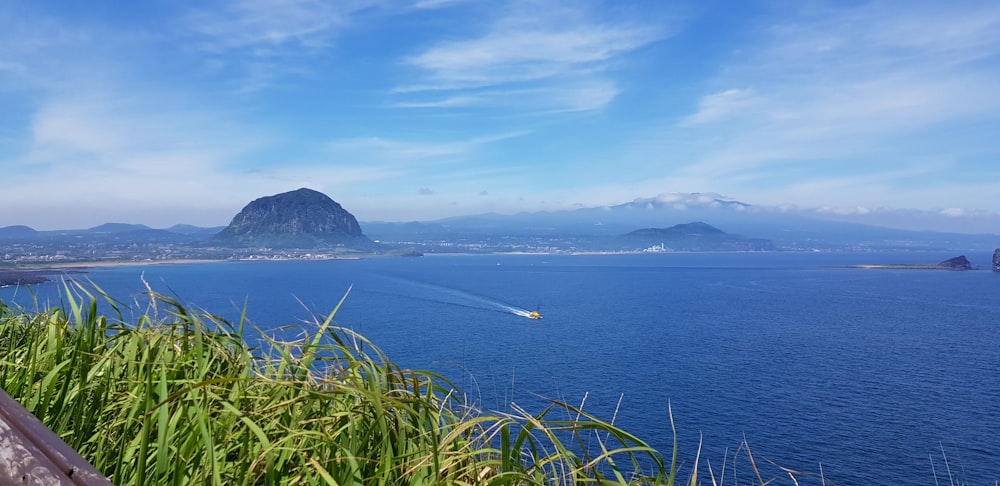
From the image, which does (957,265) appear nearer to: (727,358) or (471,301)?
(471,301)

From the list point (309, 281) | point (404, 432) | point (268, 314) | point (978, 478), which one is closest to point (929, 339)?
point (978, 478)

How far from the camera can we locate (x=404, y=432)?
2.85 meters

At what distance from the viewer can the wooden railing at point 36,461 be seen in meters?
0.99

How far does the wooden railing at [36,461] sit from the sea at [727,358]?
1.94m

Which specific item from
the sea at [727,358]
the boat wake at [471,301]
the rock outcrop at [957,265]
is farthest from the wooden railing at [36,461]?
the rock outcrop at [957,265]

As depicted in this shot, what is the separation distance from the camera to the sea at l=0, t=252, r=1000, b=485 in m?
24.9

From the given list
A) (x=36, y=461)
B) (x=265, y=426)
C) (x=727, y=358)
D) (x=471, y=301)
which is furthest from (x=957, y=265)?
(x=36, y=461)

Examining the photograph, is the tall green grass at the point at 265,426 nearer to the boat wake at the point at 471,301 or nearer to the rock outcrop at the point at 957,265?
the boat wake at the point at 471,301

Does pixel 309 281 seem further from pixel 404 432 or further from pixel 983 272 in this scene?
pixel 983 272

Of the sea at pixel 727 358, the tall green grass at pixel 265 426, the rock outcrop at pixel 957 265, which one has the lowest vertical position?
the sea at pixel 727 358

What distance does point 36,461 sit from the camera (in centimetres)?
101

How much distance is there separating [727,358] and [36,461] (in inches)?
1801

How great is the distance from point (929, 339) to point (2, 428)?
60.0m

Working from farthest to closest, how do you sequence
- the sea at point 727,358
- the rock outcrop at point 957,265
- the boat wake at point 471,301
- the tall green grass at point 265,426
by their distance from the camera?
1. the rock outcrop at point 957,265
2. the boat wake at point 471,301
3. the sea at point 727,358
4. the tall green grass at point 265,426
